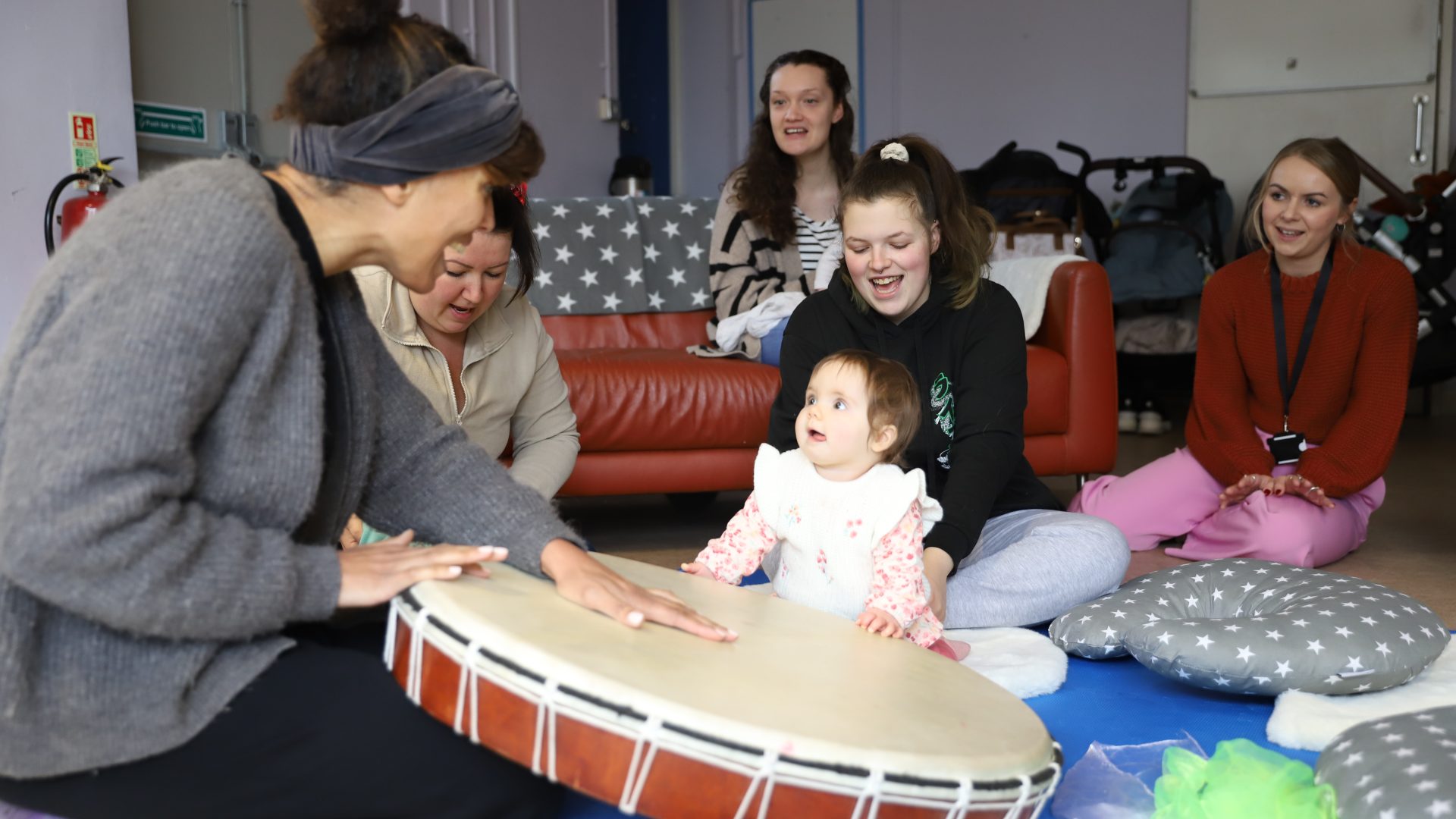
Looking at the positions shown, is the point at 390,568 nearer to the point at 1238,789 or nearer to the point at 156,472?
the point at 156,472

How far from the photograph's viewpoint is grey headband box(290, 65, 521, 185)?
118cm

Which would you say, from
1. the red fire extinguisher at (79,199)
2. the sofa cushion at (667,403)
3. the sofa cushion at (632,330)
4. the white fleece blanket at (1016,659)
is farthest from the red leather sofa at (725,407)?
the red fire extinguisher at (79,199)

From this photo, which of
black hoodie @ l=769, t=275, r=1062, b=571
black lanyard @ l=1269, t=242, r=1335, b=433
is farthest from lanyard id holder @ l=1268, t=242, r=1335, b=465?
black hoodie @ l=769, t=275, r=1062, b=571

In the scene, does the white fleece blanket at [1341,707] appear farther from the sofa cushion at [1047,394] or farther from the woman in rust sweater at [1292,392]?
the sofa cushion at [1047,394]

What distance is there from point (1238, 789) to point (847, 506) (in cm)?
68

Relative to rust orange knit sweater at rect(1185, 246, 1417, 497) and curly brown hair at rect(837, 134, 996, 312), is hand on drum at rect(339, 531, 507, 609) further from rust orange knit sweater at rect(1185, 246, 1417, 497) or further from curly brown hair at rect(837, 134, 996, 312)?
rust orange knit sweater at rect(1185, 246, 1417, 497)

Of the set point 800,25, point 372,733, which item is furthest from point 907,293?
point 800,25

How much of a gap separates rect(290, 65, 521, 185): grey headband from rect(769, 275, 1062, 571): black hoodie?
3.79 ft

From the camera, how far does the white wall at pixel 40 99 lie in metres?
3.65

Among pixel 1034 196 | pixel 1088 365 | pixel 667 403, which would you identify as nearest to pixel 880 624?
pixel 667 403

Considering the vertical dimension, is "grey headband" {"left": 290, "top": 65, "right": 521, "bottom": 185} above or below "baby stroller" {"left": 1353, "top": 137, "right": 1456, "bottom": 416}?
above

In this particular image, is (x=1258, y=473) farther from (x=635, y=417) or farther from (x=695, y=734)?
(x=695, y=734)

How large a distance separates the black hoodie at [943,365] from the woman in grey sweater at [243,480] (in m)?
1.03

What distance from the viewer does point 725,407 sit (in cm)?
327
